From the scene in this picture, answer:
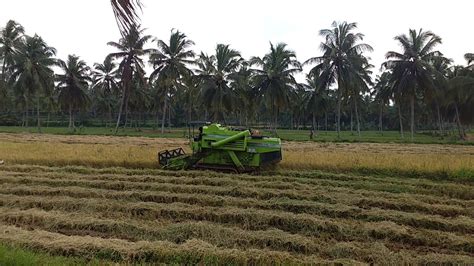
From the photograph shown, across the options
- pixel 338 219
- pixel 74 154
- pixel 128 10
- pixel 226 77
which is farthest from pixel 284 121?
pixel 128 10

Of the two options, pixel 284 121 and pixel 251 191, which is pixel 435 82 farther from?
pixel 284 121

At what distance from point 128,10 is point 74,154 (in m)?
14.9

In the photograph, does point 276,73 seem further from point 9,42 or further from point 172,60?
point 9,42

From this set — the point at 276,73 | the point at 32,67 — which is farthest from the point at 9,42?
the point at 276,73

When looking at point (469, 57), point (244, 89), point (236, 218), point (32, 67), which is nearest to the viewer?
point (236, 218)

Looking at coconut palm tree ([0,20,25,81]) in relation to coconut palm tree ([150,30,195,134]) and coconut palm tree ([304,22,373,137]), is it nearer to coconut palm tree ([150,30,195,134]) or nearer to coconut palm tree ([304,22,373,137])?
coconut palm tree ([150,30,195,134])

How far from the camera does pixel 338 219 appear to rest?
7730mm

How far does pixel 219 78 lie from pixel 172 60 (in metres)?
5.00

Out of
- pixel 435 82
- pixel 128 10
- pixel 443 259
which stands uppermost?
pixel 435 82

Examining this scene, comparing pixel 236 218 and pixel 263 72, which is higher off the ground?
pixel 263 72

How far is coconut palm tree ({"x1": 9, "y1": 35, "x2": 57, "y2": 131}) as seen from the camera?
38.8 m

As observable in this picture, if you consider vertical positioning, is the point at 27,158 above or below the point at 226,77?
below

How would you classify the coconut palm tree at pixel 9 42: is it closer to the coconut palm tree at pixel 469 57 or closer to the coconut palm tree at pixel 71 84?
the coconut palm tree at pixel 71 84

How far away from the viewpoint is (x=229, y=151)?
1263cm
